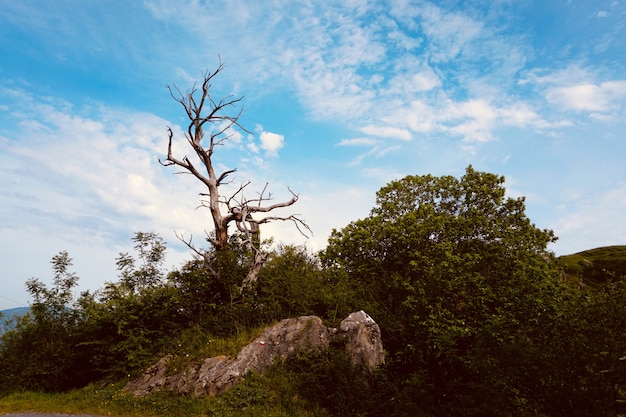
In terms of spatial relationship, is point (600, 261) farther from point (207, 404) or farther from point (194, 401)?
point (194, 401)

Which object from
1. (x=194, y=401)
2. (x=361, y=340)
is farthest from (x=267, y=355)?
(x=361, y=340)

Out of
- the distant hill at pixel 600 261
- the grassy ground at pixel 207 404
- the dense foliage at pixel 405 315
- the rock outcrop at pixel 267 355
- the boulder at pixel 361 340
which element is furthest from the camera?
the distant hill at pixel 600 261

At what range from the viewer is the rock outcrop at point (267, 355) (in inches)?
519

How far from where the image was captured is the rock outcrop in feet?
43.3

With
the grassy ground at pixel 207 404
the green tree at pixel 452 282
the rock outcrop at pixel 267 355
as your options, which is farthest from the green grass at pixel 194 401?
the green tree at pixel 452 282

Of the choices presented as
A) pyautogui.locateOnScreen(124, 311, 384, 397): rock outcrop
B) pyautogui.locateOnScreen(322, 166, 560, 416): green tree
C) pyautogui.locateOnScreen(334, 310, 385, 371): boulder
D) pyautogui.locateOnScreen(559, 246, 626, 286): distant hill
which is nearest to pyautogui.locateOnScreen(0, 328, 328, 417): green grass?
pyautogui.locateOnScreen(124, 311, 384, 397): rock outcrop

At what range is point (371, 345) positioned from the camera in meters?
13.9

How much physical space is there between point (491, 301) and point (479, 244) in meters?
4.97

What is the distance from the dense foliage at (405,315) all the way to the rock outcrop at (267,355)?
2.07 feet

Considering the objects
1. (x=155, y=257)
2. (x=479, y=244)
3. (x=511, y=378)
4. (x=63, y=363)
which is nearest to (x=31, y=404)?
(x=63, y=363)

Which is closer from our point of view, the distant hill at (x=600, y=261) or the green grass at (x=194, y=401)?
the green grass at (x=194, y=401)

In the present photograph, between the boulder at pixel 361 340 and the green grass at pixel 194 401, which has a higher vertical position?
the boulder at pixel 361 340

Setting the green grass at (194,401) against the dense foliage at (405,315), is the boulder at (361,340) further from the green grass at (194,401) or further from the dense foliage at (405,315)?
the green grass at (194,401)

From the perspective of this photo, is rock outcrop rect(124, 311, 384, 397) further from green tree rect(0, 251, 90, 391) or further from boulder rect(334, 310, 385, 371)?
green tree rect(0, 251, 90, 391)
